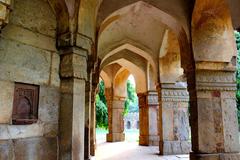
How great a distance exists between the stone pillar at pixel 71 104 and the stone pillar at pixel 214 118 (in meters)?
2.81

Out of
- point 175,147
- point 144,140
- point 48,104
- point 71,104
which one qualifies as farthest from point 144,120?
point 48,104

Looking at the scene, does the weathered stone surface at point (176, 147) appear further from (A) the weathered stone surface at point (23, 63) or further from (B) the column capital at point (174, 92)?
(A) the weathered stone surface at point (23, 63)

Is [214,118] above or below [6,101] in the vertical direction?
below

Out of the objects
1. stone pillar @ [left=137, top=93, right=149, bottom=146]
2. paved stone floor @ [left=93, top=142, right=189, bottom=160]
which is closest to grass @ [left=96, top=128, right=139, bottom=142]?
stone pillar @ [left=137, top=93, right=149, bottom=146]

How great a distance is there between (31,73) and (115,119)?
10299 millimetres

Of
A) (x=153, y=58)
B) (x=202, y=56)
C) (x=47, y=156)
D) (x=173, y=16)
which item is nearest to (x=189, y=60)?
(x=202, y=56)

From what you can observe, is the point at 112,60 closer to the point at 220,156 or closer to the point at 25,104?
the point at 220,156

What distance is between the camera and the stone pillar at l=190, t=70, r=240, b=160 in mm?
4703

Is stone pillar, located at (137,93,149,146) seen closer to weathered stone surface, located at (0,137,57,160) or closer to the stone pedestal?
the stone pedestal

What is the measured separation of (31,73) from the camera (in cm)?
262

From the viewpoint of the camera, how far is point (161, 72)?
7.95 m

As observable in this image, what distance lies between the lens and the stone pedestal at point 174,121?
7.48 metres

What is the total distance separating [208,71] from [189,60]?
454 millimetres

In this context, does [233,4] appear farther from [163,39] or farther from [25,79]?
[163,39]
